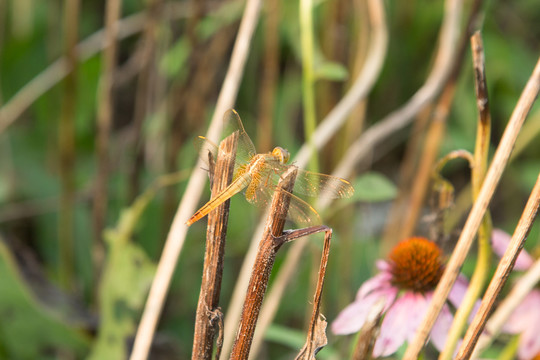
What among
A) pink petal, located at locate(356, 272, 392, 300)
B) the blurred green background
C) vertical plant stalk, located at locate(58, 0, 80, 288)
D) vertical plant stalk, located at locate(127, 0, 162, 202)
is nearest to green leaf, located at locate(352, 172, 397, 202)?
the blurred green background

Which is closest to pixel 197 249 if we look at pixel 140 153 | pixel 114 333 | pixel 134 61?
pixel 140 153

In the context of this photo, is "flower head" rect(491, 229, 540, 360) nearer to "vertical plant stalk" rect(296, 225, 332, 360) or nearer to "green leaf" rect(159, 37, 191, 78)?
"vertical plant stalk" rect(296, 225, 332, 360)

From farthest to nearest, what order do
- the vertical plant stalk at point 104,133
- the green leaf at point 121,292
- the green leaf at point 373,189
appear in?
1. the vertical plant stalk at point 104,133
2. the green leaf at point 121,292
3. the green leaf at point 373,189

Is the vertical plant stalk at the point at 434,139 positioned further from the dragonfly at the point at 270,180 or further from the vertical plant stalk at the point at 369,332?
the vertical plant stalk at the point at 369,332

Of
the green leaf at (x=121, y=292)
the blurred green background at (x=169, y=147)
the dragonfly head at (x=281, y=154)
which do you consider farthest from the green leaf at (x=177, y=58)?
the dragonfly head at (x=281, y=154)

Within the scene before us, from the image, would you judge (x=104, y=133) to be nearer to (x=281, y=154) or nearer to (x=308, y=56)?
(x=308, y=56)

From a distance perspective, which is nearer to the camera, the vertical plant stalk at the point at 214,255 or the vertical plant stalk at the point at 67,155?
the vertical plant stalk at the point at 214,255

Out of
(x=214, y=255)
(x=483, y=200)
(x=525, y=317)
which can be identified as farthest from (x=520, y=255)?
(x=214, y=255)
